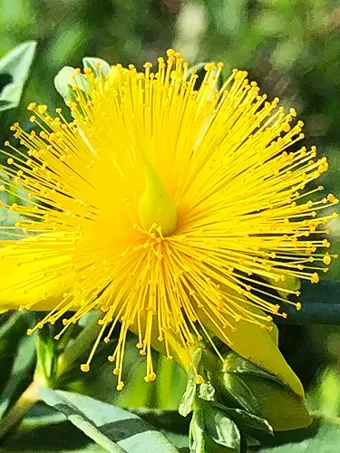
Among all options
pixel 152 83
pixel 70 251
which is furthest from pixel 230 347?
pixel 152 83

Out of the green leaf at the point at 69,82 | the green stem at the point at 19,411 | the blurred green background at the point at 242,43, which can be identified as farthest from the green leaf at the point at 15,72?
the blurred green background at the point at 242,43

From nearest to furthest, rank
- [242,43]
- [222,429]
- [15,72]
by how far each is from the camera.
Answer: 1. [222,429]
2. [15,72]
3. [242,43]

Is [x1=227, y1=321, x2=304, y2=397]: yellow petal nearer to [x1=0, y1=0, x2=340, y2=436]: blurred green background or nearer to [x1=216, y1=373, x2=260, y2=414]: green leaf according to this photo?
[x1=216, y1=373, x2=260, y2=414]: green leaf

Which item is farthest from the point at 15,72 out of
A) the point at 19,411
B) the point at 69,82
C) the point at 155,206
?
the point at 19,411

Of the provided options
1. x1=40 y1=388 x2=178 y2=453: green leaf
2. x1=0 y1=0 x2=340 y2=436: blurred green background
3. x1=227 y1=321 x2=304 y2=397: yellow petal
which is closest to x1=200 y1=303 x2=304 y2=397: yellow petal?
x1=227 y1=321 x2=304 y2=397: yellow petal

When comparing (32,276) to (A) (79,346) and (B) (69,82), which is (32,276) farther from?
(B) (69,82)

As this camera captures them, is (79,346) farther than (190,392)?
Yes
